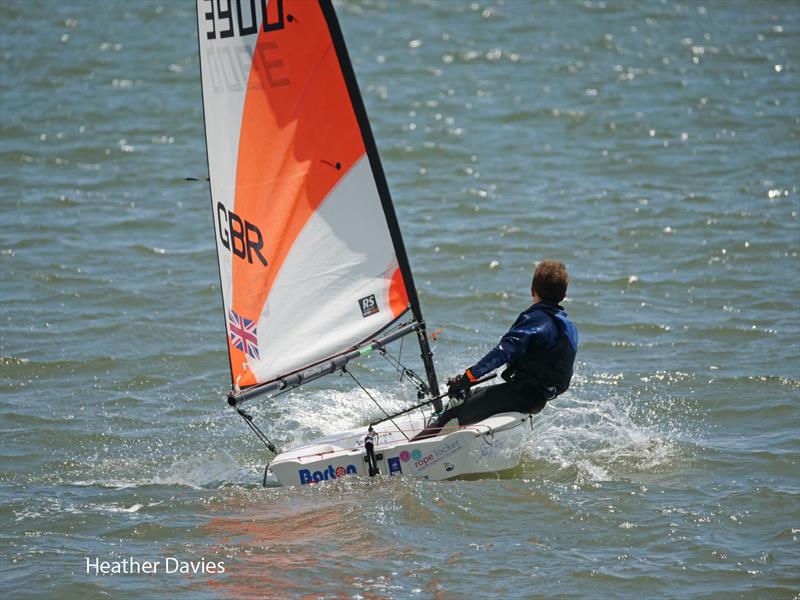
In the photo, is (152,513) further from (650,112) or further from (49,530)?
(650,112)

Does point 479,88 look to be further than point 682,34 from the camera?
No

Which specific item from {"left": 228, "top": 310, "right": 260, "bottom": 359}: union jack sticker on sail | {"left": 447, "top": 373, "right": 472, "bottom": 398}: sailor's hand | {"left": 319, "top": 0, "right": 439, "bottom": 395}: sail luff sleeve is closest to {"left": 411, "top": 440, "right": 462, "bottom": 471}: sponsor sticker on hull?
{"left": 447, "top": 373, "right": 472, "bottom": 398}: sailor's hand

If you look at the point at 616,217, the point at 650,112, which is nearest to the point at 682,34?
the point at 650,112

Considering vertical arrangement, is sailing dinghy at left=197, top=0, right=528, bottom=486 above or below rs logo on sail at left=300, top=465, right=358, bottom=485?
above

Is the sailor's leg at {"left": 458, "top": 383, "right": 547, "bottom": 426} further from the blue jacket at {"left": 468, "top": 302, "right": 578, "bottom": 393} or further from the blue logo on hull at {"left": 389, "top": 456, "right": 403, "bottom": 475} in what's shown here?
the blue logo on hull at {"left": 389, "top": 456, "right": 403, "bottom": 475}

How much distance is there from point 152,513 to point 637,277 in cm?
578

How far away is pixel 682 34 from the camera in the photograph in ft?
61.5

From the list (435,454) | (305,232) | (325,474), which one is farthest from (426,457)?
(305,232)

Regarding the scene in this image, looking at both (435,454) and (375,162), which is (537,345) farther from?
(375,162)

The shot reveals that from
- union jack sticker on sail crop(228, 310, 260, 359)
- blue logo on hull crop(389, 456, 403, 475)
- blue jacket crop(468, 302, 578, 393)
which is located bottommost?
blue logo on hull crop(389, 456, 403, 475)

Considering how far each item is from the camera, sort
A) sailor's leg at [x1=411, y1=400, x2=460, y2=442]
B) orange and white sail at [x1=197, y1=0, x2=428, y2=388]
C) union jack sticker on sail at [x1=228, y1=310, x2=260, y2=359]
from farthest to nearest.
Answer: union jack sticker on sail at [x1=228, y1=310, x2=260, y2=359]
sailor's leg at [x1=411, y1=400, x2=460, y2=442]
orange and white sail at [x1=197, y1=0, x2=428, y2=388]

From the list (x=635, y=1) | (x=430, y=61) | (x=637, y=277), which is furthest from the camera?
(x=635, y=1)

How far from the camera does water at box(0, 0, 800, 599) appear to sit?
5.78m

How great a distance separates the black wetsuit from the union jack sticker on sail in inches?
44.2
